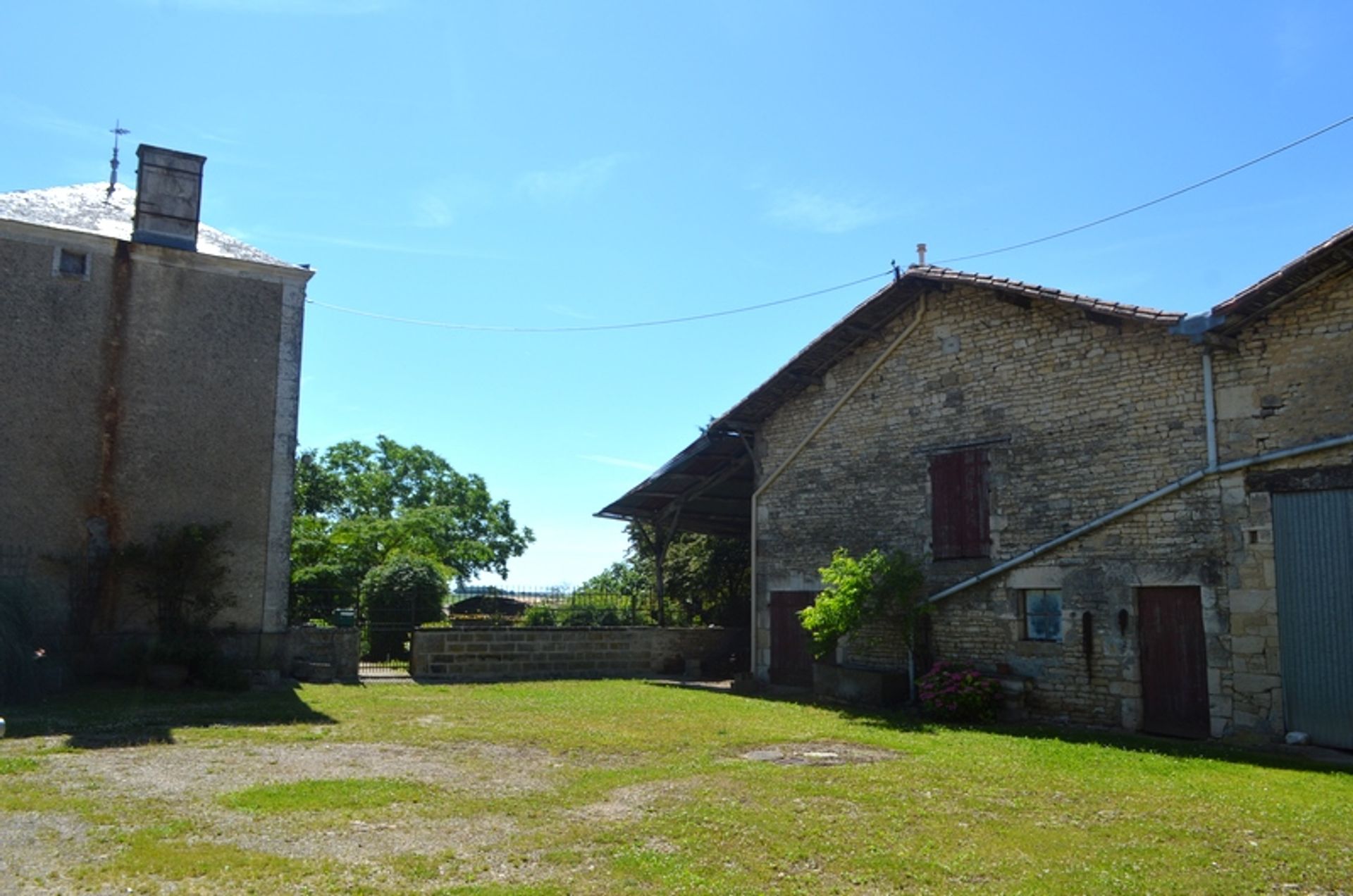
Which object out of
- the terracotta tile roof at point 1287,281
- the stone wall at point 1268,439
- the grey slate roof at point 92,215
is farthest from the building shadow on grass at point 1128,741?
the grey slate roof at point 92,215

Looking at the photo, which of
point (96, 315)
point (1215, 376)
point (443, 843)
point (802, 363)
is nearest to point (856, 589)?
point (802, 363)

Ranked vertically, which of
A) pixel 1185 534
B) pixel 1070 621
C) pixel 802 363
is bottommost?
pixel 1070 621

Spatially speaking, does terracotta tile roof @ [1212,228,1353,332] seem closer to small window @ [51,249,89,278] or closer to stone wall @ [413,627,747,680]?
stone wall @ [413,627,747,680]

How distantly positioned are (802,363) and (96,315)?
1038cm

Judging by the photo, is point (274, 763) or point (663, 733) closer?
point (274, 763)

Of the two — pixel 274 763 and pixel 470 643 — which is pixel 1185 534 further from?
pixel 470 643

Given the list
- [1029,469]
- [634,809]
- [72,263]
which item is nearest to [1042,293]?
[1029,469]

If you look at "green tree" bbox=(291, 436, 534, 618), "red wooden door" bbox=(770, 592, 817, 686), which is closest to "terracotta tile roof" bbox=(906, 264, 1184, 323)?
"red wooden door" bbox=(770, 592, 817, 686)

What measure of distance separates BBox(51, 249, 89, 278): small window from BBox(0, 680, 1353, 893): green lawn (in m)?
6.46

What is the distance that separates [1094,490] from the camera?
11695mm

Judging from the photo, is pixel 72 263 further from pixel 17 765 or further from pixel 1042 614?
pixel 1042 614

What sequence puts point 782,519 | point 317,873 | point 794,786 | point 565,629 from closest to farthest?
point 317,873 → point 794,786 → point 782,519 → point 565,629

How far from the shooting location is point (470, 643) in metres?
16.8

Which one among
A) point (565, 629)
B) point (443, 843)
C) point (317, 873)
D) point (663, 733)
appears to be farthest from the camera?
point (565, 629)
